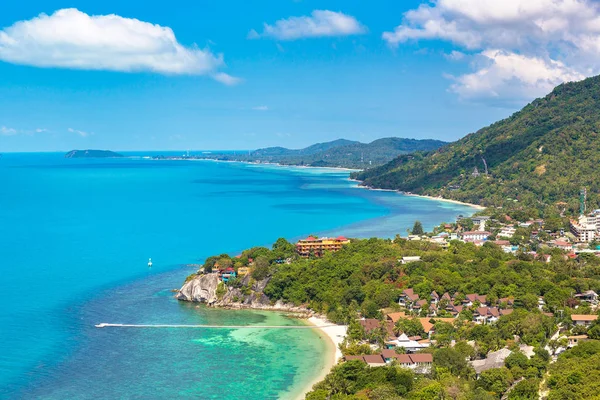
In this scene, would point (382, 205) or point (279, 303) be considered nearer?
point (279, 303)

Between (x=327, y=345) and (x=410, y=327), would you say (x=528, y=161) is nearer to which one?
(x=410, y=327)

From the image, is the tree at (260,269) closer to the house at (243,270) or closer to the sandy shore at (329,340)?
the house at (243,270)

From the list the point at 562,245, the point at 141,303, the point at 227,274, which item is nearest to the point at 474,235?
the point at 562,245

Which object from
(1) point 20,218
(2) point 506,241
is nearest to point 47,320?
(2) point 506,241

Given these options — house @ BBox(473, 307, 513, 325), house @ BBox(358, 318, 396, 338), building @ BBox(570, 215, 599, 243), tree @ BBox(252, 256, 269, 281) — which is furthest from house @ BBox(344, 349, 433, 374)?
building @ BBox(570, 215, 599, 243)

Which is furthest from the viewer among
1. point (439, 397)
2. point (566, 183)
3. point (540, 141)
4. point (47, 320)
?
point (540, 141)

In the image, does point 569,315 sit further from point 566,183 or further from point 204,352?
point 566,183

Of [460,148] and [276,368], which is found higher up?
[460,148]
